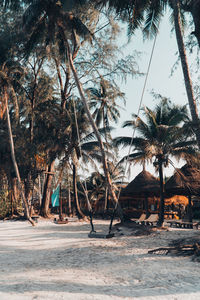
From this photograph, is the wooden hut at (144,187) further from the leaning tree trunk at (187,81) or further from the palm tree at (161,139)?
the leaning tree trunk at (187,81)

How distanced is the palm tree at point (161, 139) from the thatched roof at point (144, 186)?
271 centimetres

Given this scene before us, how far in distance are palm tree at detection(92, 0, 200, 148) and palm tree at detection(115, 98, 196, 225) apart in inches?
181

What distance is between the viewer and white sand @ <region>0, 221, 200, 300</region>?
489 cm

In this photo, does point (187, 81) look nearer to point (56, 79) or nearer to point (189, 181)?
point (189, 181)

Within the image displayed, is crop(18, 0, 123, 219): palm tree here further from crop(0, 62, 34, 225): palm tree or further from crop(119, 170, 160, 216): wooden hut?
crop(119, 170, 160, 216): wooden hut

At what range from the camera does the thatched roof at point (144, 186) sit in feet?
62.7

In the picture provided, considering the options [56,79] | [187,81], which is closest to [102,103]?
[56,79]

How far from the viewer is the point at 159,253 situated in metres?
8.40

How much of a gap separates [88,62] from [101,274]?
16280mm

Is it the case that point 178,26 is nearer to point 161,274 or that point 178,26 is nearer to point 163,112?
point 163,112

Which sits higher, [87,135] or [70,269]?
[87,135]

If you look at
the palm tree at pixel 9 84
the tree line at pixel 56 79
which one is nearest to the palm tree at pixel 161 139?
the tree line at pixel 56 79

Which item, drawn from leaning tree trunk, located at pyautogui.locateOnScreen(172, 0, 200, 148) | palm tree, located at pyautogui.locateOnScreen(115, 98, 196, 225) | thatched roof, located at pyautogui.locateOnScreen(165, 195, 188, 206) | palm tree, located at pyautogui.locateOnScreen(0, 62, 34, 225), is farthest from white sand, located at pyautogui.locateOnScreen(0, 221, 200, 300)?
thatched roof, located at pyautogui.locateOnScreen(165, 195, 188, 206)

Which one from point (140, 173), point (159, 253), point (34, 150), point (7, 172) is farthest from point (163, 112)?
point (7, 172)
